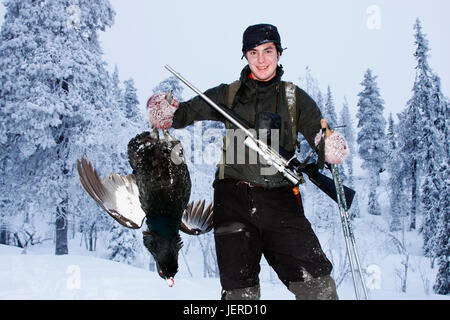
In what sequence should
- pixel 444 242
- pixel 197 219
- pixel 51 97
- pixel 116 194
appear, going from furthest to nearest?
pixel 444 242 → pixel 51 97 → pixel 197 219 → pixel 116 194

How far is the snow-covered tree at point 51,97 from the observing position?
1484 cm

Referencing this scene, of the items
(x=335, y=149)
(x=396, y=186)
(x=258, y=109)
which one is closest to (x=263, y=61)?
(x=258, y=109)

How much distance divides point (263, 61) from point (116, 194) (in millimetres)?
1931

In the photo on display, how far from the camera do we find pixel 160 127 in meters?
3.36

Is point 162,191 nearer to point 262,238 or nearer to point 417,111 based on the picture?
point 262,238

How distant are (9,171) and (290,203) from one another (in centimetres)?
Result: 1637

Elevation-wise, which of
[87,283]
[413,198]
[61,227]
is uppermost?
[413,198]

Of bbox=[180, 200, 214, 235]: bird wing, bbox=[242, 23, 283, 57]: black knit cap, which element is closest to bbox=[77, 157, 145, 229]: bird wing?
bbox=[180, 200, 214, 235]: bird wing

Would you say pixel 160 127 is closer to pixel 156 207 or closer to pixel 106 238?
pixel 156 207

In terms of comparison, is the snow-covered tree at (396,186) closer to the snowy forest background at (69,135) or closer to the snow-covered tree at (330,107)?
the snow-covered tree at (330,107)

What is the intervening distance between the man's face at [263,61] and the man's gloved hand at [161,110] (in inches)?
32.5

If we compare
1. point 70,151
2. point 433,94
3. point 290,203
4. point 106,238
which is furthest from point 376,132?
point 290,203

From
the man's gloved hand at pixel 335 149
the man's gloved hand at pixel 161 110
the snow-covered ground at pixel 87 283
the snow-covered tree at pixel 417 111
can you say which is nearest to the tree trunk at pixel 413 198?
the snow-covered tree at pixel 417 111

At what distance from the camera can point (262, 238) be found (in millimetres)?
3326
